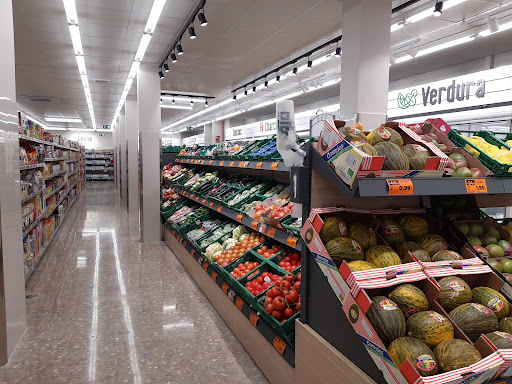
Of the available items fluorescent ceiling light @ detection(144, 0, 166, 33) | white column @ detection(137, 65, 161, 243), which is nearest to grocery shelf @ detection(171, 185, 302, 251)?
white column @ detection(137, 65, 161, 243)

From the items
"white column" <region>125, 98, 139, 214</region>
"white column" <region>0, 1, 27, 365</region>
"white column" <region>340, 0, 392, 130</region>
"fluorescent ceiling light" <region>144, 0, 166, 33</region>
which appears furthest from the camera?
"white column" <region>125, 98, 139, 214</region>

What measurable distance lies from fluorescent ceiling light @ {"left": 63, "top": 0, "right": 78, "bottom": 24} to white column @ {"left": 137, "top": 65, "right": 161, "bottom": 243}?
6.10 feet

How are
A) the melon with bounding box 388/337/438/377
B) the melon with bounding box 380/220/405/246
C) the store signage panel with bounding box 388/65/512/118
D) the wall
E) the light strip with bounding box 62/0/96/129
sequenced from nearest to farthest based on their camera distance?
the melon with bounding box 388/337/438/377 → the melon with bounding box 380/220/405/246 → the light strip with bounding box 62/0/96/129 → the store signage panel with bounding box 388/65/512/118 → the wall

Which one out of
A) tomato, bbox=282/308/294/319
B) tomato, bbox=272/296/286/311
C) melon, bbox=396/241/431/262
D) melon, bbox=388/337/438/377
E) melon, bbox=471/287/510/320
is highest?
melon, bbox=396/241/431/262

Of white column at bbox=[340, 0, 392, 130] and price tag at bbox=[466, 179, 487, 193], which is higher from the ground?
white column at bbox=[340, 0, 392, 130]

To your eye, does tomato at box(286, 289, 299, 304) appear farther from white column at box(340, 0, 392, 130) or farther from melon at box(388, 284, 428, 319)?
white column at box(340, 0, 392, 130)

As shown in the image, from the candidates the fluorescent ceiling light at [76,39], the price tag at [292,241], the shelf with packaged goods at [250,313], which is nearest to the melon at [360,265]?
the shelf with packaged goods at [250,313]

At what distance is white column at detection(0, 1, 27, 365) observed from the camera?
285 cm

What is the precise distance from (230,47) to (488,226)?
581 cm

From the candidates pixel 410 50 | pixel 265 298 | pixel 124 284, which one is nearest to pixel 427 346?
pixel 265 298

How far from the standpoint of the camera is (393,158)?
1.67m

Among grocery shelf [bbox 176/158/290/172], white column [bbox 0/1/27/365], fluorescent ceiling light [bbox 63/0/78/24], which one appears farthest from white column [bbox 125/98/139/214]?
white column [bbox 0/1/27/365]

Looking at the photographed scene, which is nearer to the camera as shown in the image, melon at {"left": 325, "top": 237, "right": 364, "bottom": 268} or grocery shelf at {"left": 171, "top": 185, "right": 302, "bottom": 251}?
melon at {"left": 325, "top": 237, "right": 364, "bottom": 268}

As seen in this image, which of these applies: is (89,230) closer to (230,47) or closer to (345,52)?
(230,47)
